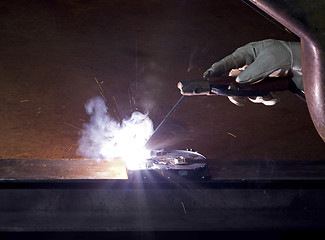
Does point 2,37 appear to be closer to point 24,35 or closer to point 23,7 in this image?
point 24,35

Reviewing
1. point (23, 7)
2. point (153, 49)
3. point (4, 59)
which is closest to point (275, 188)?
point (153, 49)

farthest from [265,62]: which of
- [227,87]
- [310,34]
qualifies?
[310,34]

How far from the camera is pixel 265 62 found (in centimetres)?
222

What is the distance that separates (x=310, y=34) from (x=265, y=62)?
2.62 feet

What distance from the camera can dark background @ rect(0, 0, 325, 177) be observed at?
380 cm

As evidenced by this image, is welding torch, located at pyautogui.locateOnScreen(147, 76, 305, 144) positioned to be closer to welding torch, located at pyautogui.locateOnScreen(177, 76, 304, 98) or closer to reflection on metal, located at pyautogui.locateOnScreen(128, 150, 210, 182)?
welding torch, located at pyautogui.locateOnScreen(177, 76, 304, 98)

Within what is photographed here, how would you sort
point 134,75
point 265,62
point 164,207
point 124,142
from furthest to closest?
point 134,75
point 124,142
point 265,62
point 164,207

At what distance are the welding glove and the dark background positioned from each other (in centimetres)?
100

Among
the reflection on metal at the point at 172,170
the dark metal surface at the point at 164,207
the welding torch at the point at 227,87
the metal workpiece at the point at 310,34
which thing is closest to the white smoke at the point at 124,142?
the reflection on metal at the point at 172,170

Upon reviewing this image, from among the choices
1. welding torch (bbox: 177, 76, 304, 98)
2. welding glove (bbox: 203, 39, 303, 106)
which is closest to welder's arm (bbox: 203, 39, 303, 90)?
welding glove (bbox: 203, 39, 303, 106)

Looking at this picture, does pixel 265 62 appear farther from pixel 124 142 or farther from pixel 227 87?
pixel 124 142

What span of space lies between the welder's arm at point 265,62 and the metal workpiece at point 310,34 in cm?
59

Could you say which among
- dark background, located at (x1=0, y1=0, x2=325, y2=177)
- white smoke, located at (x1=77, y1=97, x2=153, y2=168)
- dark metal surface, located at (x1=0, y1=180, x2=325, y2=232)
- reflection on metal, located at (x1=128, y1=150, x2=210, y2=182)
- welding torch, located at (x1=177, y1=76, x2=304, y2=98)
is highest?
dark background, located at (x1=0, y1=0, x2=325, y2=177)

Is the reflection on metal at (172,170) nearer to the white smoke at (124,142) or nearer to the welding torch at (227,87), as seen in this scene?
the white smoke at (124,142)
